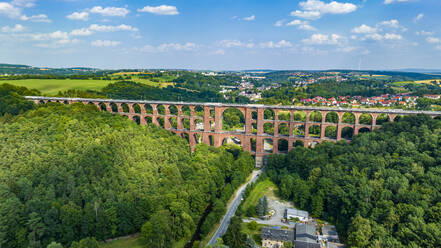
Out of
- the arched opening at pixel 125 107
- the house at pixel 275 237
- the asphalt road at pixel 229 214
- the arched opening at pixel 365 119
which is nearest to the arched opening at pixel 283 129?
the arched opening at pixel 365 119

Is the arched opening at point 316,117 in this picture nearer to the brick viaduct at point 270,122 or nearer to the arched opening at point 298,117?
the brick viaduct at point 270,122

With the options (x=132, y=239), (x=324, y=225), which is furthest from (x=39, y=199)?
(x=324, y=225)

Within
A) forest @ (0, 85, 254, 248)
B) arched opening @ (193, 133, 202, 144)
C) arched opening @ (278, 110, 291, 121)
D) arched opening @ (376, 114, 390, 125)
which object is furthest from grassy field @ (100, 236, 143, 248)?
arched opening @ (278, 110, 291, 121)

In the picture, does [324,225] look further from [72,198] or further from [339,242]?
[72,198]

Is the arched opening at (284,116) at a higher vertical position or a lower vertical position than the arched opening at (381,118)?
lower

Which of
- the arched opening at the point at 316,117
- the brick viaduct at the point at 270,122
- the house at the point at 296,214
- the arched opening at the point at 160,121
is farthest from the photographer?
the arched opening at the point at 316,117

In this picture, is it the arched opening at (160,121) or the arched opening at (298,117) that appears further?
the arched opening at (298,117)

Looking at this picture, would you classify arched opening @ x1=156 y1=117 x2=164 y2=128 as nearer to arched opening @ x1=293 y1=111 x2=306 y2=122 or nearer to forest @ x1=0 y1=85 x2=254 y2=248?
forest @ x1=0 y1=85 x2=254 y2=248

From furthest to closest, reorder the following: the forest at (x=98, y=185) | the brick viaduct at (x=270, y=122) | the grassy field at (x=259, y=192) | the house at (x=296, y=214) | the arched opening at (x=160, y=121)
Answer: the arched opening at (x=160, y=121)
the brick viaduct at (x=270, y=122)
the grassy field at (x=259, y=192)
the house at (x=296, y=214)
the forest at (x=98, y=185)

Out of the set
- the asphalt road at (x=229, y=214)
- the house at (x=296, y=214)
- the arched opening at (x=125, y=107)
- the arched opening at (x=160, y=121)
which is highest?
the arched opening at (x=125, y=107)
